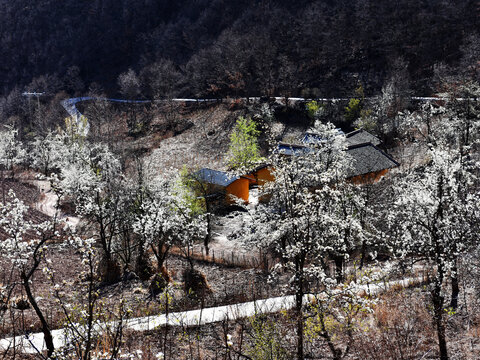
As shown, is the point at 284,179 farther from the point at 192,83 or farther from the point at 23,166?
the point at 192,83

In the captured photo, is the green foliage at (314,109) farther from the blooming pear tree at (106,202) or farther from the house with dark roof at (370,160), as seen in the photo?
the blooming pear tree at (106,202)

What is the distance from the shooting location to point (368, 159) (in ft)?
111

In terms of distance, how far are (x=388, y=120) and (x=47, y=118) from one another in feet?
204

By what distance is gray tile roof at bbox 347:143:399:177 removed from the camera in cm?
3297

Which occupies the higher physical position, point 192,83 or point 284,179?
point 192,83

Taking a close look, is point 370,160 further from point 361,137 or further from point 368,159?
point 361,137

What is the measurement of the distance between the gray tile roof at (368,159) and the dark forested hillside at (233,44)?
27.8 meters

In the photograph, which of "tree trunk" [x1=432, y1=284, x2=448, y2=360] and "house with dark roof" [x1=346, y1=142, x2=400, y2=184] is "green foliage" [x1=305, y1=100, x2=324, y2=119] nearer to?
"house with dark roof" [x1=346, y1=142, x2=400, y2=184]

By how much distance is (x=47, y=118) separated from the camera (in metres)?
73.2

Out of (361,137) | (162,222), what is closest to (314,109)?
(361,137)

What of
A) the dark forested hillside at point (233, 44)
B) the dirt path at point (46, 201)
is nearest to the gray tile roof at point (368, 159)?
the dirt path at point (46, 201)

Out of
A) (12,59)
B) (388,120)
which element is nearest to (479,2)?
(388,120)

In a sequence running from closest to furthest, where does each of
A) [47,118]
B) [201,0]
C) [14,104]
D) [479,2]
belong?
[479,2], [47,118], [14,104], [201,0]

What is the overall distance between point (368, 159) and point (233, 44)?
193 ft
